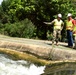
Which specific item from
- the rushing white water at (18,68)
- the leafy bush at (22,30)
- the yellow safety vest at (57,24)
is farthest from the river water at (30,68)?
the leafy bush at (22,30)

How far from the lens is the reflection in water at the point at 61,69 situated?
1149 cm

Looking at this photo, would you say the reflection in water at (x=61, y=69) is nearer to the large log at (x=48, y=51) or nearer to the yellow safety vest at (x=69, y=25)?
the large log at (x=48, y=51)

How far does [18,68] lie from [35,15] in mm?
14376

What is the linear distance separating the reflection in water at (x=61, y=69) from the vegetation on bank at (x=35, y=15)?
11242 mm

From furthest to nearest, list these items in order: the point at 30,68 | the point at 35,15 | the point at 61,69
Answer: the point at 35,15, the point at 30,68, the point at 61,69

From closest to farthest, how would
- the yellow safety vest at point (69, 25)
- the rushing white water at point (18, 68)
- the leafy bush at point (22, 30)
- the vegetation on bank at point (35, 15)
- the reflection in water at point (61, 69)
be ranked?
the reflection in water at point (61, 69) → the rushing white water at point (18, 68) → the yellow safety vest at point (69, 25) → the leafy bush at point (22, 30) → the vegetation on bank at point (35, 15)

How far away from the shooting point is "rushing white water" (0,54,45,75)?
11902 mm

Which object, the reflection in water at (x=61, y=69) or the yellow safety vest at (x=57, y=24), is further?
the yellow safety vest at (x=57, y=24)

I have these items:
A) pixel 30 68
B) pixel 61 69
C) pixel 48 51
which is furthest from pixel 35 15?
pixel 61 69

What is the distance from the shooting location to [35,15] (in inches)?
1038

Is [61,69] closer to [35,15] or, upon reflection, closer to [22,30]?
[22,30]

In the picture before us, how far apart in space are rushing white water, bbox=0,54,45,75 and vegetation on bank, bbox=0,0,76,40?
1079 cm

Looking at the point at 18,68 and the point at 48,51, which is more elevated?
the point at 48,51

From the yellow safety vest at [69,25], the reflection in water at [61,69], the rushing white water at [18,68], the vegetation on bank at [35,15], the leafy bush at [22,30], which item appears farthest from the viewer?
the vegetation on bank at [35,15]
